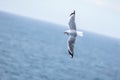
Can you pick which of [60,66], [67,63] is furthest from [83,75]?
[67,63]

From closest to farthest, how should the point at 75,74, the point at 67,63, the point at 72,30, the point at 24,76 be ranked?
the point at 72,30, the point at 24,76, the point at 75,74, the point at 67,63

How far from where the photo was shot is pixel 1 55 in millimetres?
101562

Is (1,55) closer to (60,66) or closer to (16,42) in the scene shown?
(60,66)

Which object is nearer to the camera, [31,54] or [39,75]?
[39,75]

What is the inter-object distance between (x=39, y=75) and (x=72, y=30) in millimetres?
73982

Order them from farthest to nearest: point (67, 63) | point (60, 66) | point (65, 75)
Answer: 1. point (67, 63)
2. point (60, 66)
3. point (65, 75)

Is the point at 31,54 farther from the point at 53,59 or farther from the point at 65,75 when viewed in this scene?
the point at 65,75

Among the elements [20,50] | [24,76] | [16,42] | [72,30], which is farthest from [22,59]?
[72,30]

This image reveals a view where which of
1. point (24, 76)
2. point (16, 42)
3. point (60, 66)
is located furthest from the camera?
point (16, 42)

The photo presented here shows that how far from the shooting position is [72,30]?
468 inches

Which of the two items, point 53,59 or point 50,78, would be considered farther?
point 53,59

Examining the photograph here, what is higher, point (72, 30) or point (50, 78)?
point (72, 30)

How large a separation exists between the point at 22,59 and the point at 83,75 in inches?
787

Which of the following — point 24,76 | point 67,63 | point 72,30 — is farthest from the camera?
point 67,63
